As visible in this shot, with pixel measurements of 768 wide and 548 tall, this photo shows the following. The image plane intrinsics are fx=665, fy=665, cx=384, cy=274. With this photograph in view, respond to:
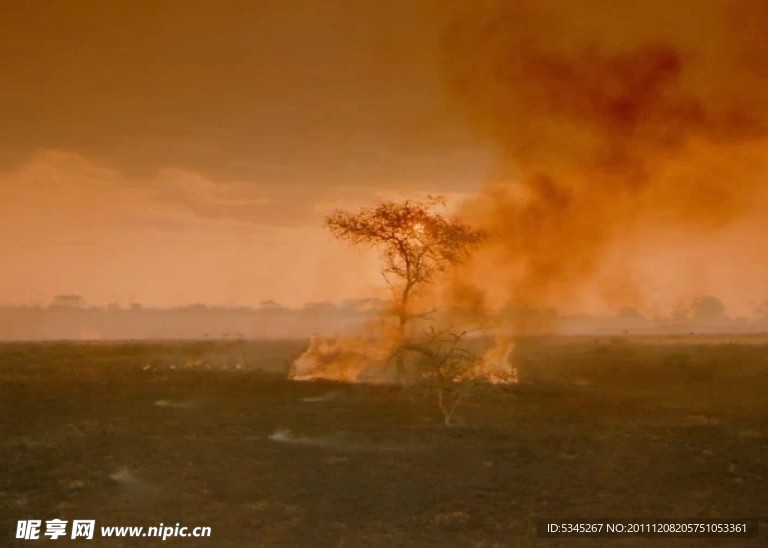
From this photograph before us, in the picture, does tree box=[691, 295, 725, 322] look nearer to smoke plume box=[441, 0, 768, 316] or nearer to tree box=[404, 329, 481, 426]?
smoke plume box=[441, 0, 768, 316]

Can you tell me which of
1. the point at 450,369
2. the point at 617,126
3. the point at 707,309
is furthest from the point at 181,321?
the point at 707,309

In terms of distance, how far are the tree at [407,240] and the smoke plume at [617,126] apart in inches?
13.0

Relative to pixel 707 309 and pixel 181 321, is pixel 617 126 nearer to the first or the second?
pixel 707 309

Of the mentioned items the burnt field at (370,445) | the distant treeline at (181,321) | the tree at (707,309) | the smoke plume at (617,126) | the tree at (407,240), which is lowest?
the burnt field at (370,445)

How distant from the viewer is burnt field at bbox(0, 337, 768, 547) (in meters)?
3.38

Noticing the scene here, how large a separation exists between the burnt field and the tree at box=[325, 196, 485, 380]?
56cm

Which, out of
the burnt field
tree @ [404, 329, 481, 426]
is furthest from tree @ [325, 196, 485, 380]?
the burnt field

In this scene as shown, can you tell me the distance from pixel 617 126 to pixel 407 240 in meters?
1.39

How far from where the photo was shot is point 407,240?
3830mm

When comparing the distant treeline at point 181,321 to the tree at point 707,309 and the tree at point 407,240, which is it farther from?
the tree at point 707,309

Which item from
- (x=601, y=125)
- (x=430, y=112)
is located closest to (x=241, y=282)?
(x=430, y=112)

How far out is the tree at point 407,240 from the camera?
378cm

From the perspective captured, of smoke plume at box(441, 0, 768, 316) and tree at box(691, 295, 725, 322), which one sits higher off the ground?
smoke plume at box(441, 0, 768, 316)

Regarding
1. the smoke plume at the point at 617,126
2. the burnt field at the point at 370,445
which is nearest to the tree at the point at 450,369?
the burnt field at the point at 370,445
